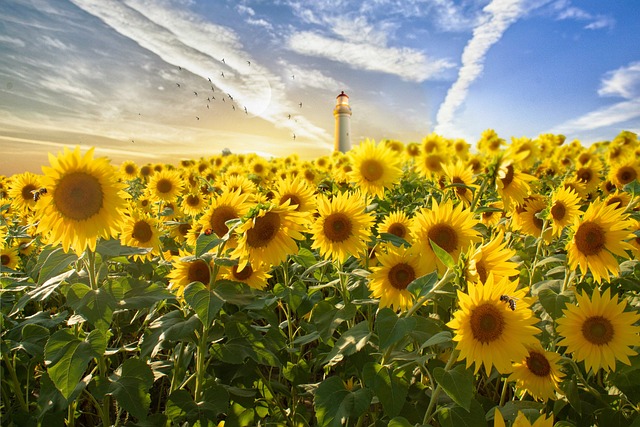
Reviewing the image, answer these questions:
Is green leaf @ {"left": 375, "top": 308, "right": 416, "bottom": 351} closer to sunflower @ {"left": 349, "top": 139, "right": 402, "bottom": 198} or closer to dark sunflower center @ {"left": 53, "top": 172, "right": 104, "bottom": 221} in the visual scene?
dark sunflower center @ {"left": 53, "top": 172, "right": 104, "bottom": 221}

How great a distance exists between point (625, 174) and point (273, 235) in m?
5.74

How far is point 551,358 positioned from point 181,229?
3387mm

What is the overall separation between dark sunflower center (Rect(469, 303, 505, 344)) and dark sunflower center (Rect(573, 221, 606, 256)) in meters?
1.22

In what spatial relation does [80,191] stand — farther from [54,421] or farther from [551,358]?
[551,358]

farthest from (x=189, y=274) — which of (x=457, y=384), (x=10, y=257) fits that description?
(x=10, y=257)

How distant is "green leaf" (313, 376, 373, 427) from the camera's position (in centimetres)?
Answer: 208

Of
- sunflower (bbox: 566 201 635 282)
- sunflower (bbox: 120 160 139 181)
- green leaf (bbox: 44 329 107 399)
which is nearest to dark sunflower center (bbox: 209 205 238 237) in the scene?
green leaf (bbox: 44 329 107 399)

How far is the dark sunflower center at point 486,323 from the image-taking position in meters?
1.84

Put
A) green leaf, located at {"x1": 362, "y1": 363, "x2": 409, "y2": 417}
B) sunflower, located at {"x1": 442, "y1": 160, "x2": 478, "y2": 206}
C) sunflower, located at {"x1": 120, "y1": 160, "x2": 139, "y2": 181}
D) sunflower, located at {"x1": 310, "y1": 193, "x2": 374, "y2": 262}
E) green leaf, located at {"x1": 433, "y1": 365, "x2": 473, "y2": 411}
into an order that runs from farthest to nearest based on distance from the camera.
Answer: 1. sunflower, located at {"x1": 120, "y1": 160, "x2": 139, "y2": 181}
2. sunflower, located at {"x1": 442, "y1": 160, "x2": 478, "y2": 206}
3. sunflower, located at {"x1": 310, "y1": 193, "x2": 374, "y2": 262}
4. green leaf, located at {"x1": 362, "y1": 363, "x2": 409, "y2": 417}
5. green leaf, located at {"x1": 433, "y1": 365, "x2": 473, "y2": 411}

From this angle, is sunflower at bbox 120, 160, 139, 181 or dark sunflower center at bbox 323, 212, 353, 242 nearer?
dark sunflower center at bbox 323, 212, 353, 242

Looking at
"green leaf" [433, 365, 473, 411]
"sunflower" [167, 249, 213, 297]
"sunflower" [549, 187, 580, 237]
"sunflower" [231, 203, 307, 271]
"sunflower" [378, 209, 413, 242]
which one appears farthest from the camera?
"sunflower" [549, 187, 580, 237]

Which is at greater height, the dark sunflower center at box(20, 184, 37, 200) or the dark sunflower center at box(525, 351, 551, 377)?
the dark sunflower center at box(20, 184, 37, 200)

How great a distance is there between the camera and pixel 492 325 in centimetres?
185

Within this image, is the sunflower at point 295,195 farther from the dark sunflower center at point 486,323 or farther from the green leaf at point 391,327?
the dark sunflower center at point 486,323
